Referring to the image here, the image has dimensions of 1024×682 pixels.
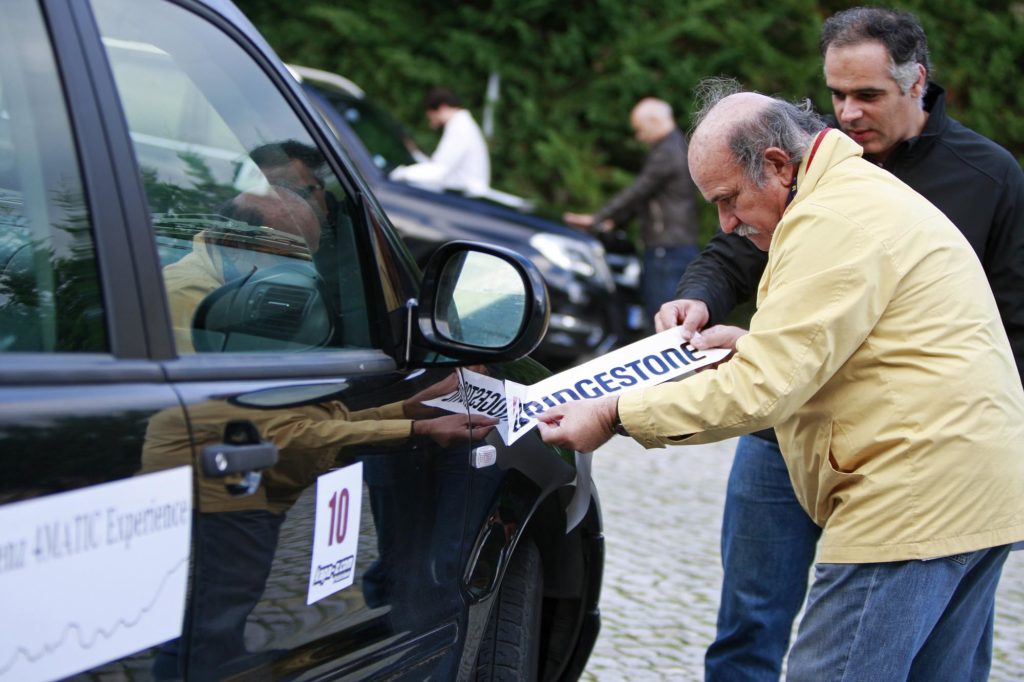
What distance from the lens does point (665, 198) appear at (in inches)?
396

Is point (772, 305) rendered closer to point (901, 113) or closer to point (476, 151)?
point (901, 113)

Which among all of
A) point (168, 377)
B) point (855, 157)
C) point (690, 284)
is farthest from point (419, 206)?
point (168, 377)

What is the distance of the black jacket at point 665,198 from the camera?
32.8ft

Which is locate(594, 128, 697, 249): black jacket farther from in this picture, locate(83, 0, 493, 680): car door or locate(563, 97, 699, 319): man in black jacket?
locate(83, 0, 493, 680): car door

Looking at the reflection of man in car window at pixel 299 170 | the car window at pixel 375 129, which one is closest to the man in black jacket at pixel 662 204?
the car window at pixel 375 129

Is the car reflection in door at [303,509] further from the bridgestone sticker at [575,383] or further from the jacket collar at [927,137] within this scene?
the jacket collar at [927,137]

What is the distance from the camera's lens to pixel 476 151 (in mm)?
10055

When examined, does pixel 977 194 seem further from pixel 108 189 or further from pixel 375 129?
pixel 375 129

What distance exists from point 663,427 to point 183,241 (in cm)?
91

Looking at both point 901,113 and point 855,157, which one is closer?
point 855,157

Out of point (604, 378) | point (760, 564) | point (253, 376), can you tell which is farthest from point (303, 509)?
point (760, 564)

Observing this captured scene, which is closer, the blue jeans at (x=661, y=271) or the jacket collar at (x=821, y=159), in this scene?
the jacket collar at (x=821, y=159)

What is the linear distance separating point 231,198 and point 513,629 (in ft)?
3.78

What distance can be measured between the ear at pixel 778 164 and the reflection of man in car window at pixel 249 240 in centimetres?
85
